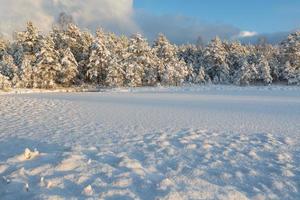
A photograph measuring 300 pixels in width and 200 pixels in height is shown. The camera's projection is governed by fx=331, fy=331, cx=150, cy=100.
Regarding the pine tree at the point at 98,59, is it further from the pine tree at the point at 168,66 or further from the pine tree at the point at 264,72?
the pine tree at the point at 264,72

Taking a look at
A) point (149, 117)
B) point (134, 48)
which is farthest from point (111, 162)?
point (134, 48)

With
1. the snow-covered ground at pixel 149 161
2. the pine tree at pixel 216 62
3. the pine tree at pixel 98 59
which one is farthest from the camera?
the pine tree at pixel 216 62

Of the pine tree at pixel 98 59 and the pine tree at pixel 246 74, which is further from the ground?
the pine tree at pixel 98 59

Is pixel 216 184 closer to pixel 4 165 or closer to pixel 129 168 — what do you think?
pixel 129 168

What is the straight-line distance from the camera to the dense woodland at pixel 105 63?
44.1 m

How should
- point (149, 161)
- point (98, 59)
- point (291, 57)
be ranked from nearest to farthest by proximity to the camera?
Result: point (149, 161) < point (98, 59) < point (291, 57)

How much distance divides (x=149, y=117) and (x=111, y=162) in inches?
301

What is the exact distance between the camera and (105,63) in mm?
47469

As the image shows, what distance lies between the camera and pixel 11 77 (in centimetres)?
4456

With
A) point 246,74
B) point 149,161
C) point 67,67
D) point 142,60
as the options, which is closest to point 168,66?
point 142,60

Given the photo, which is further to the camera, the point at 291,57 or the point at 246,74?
the point at 291,57

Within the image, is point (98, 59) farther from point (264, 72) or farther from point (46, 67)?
point (264, 72)

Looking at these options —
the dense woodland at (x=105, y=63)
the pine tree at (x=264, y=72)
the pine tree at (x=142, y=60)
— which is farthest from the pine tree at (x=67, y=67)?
the pine tree at (x=264, y=72)

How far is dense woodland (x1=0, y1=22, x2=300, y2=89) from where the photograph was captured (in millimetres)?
44062
